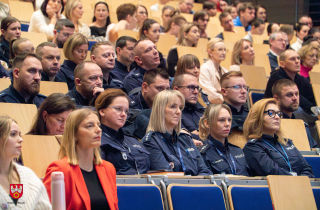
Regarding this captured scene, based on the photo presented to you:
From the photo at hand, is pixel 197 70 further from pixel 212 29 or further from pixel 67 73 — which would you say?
pixel 212 29

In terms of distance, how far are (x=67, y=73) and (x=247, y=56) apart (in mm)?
1988

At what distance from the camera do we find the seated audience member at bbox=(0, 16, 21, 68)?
3740 mm

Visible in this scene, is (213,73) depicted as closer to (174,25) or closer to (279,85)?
(279,85)

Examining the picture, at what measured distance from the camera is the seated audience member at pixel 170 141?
2432 millimetres

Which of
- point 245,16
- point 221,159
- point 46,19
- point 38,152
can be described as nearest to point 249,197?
point 221,159

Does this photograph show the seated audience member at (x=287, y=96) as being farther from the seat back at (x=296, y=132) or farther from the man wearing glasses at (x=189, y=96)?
the man wearing glasses at (x=189, y=96)

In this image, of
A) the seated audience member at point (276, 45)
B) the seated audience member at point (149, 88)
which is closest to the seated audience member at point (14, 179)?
the seated audience member at point (149, 88)

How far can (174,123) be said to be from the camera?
8.31ft

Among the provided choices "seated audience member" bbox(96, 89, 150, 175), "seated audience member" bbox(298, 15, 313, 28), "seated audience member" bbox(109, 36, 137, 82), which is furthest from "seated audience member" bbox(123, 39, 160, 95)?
"seated audience member" bbox(298, 15, 313, 28)

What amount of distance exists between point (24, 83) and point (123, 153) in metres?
0.85

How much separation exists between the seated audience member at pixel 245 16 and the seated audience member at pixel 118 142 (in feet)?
16.8

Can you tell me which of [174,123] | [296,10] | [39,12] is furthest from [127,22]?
[296,10]

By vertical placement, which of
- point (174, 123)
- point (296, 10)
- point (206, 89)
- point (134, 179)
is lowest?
point (134, 179)

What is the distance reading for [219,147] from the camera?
2.73m
